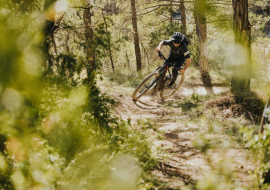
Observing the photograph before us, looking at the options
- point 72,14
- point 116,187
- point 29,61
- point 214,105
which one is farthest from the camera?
point 214,105

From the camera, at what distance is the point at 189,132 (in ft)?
18.1

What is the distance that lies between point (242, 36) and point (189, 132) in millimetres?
3754

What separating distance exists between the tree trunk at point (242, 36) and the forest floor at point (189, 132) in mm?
625

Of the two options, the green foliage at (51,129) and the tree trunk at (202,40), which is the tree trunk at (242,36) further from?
the green foliage at (51,129)

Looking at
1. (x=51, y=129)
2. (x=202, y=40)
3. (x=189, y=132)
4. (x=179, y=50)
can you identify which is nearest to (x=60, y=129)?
(x=51, y=129)

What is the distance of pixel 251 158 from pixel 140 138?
2310mm

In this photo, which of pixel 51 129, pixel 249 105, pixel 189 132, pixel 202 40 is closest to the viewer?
pixel 51 129

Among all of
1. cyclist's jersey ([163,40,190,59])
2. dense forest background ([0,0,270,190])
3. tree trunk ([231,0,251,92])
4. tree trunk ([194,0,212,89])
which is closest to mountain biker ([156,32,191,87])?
→ cyclist's jersey ([163,40,190,59])

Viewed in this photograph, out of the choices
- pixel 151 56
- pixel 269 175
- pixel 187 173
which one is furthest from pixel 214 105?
pixel 151 56

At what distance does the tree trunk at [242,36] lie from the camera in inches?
266

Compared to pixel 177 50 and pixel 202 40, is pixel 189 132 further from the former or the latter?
pixel 202 40

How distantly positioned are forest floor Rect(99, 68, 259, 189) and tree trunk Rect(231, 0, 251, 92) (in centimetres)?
62

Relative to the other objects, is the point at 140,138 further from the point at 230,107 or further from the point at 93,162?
the point at 230,107

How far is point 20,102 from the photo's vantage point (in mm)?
2545
